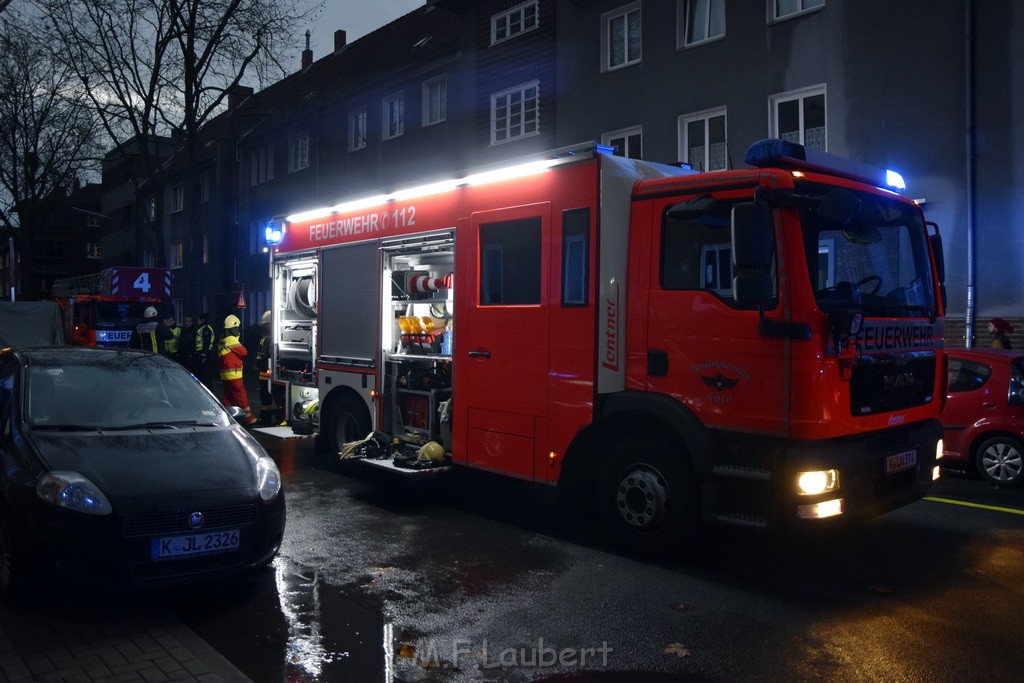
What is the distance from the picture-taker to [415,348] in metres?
8.34

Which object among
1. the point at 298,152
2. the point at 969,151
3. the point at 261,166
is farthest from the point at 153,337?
the point at 261,166

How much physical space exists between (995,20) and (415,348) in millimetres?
11256

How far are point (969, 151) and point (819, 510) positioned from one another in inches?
432

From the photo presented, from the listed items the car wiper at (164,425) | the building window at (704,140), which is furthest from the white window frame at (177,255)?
the car wiper at (164,425)

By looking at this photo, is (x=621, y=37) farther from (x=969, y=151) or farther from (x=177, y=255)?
(x=177, y=255)

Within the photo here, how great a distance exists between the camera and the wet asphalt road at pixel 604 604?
425 cm

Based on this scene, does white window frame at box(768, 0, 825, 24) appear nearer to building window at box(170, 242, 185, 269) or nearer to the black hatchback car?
the black hatchback car

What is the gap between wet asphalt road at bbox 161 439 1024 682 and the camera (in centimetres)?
425

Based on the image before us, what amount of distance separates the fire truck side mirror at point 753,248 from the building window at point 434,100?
2105 centimetres

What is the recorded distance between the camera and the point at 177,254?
45.0m

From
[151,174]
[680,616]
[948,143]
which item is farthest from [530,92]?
[680,616]

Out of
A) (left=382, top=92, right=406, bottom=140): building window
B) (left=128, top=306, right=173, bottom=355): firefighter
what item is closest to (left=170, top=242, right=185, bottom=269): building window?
(left=382, top=92, right=406, bottom=140): building window

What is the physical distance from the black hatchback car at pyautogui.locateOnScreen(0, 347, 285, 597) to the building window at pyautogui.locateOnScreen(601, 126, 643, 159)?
1460 centimetres

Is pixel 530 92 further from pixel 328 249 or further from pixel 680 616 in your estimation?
pixel 680 616
